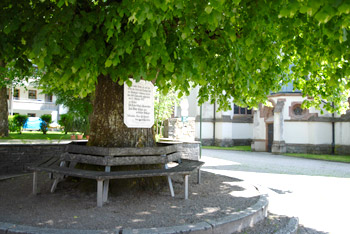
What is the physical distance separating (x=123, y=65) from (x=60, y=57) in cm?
109

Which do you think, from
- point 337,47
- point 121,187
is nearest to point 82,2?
point 121,187

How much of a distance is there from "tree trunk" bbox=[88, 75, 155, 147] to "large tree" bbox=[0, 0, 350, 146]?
0.02 metres

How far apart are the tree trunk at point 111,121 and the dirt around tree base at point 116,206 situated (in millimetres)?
968

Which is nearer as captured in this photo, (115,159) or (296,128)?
(115,159)

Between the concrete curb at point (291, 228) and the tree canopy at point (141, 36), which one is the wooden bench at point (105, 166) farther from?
the concrete curb at point (291, 228)

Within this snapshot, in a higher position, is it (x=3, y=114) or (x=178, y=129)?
(x=3, y=114)

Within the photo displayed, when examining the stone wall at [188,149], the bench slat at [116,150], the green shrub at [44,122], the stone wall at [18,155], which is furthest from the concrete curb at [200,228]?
the green shrub at [44,122]

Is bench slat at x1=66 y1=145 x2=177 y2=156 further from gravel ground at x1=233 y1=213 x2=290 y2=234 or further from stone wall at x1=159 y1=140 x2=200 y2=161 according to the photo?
stone wall at x1=159 y1=140 x2=200 y2=161

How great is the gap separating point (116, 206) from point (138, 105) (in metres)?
2.12

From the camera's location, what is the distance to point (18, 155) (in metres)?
8.84

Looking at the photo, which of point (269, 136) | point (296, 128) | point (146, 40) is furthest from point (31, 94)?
point (146, 40)

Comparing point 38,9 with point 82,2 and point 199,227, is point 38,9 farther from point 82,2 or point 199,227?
point 199,227

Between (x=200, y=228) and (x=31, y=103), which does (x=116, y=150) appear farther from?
(x=31, y=103)

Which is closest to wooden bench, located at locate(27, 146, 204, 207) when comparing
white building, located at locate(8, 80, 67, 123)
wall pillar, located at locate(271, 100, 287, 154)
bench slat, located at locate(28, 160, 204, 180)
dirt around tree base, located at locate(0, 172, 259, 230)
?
bench slat, located at locate(28, 160, 204, 180)
